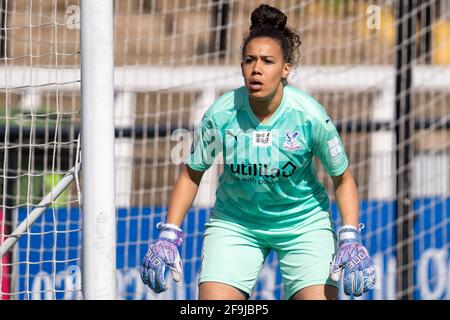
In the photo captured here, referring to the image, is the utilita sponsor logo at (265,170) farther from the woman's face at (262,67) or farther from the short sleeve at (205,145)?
the woman's face at (262,67)

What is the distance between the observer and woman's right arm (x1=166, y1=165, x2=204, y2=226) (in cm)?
469

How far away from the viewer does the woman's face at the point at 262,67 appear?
4492 millimetres

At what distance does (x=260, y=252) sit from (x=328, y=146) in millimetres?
596

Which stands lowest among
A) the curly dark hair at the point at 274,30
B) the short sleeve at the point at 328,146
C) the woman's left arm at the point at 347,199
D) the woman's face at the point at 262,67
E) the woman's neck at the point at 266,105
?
the woman's left arm at the point at 347,199

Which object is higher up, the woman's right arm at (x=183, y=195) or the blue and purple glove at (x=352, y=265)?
the woman's right arm at (x=183, y=195)

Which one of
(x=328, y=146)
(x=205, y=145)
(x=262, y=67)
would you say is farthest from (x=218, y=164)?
(x=262, y=67)

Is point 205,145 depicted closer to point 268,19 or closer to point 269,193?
point 269,193

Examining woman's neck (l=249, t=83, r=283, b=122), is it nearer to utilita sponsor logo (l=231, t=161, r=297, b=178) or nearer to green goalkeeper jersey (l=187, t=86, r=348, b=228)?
green goalkeeper jersey (l=187, t=86, r=348, b=228)

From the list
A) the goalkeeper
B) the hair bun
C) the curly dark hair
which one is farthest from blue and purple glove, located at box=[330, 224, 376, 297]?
the hair bun

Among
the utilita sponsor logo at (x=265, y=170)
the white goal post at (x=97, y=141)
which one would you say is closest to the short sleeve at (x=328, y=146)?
the utilita sponsor logo at (x=265, y=170)

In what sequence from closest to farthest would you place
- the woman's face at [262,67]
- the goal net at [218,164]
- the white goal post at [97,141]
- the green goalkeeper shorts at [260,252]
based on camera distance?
the white goal post at [97,141] < the woman's face at [262,67] < the green goalkeeper shorts at [260,252] < the goal net at [218,164]
